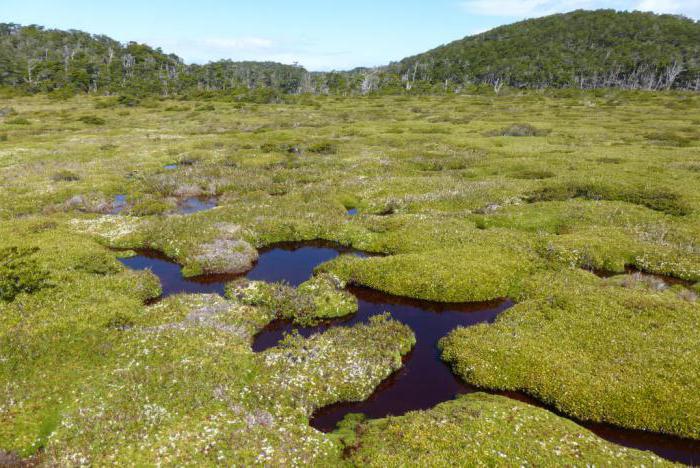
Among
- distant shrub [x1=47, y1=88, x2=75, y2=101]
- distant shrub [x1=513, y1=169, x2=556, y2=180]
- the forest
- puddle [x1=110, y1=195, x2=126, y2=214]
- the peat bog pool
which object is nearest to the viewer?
the forest

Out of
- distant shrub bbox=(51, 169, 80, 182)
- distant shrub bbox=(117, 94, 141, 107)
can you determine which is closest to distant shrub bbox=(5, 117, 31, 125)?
distant shrub bbox=(117, 94, 141, 107)

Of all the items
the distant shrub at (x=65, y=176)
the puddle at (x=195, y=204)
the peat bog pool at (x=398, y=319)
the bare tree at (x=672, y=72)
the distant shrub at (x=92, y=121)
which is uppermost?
the bare tree at (x=672, y=72)

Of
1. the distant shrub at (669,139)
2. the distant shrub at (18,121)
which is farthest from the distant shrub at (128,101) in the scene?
the distant shrub at (669,139)

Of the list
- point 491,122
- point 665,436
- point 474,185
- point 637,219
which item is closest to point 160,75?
point 491,122

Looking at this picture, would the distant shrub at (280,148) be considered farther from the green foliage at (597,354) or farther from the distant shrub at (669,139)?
the distant shrub at (669,139)

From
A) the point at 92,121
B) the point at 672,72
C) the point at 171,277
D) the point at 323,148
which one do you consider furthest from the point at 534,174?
the point at 672,72

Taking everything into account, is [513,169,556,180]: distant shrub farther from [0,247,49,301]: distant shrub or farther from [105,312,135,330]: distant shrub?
[0,247,49,301]: distant shrub
